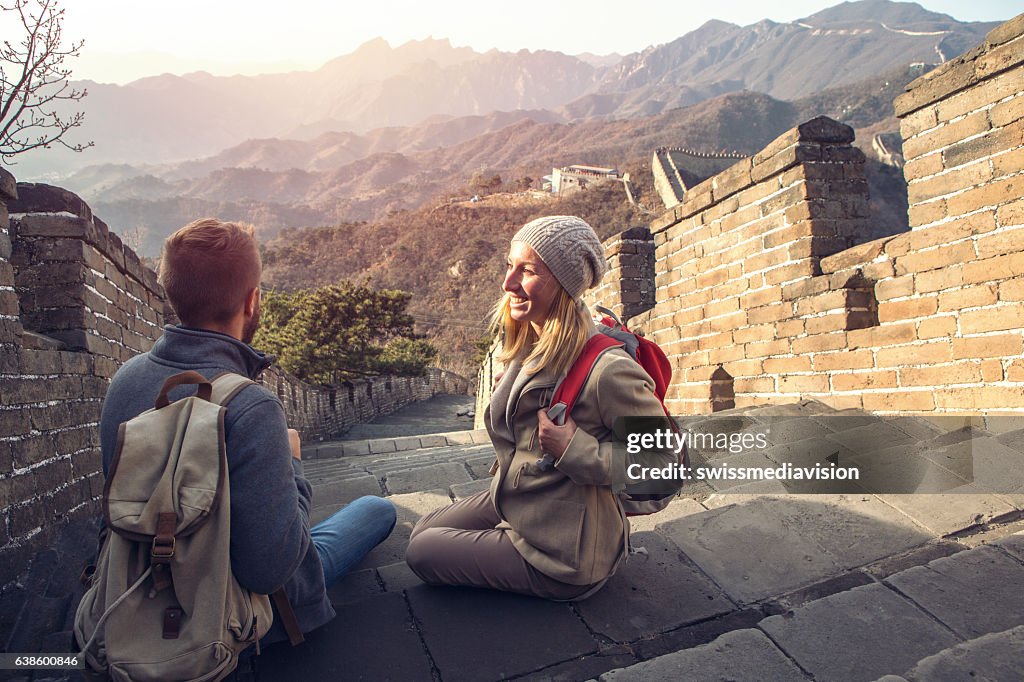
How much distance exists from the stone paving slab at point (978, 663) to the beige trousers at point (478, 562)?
2.96 feet

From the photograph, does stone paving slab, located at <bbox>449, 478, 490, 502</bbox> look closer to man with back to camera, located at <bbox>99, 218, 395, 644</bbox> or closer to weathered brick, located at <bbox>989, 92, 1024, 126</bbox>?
man with back to camera, located at <bbox>99, 218, 395, 644</bbox>

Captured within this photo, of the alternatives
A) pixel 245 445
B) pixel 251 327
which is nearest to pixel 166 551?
pixel 245 445

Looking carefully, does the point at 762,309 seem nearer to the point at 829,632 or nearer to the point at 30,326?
the point at 829,632

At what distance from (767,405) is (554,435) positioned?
10.1 ft

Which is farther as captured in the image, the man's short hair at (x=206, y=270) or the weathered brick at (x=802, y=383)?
the weathered brick at (x=802, y=383)

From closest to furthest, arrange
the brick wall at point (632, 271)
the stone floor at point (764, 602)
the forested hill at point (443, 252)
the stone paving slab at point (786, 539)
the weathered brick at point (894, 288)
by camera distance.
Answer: the stone floor at point (764, 602) → the stone paving slab at point (786, 539) → the weathered brick at point (894, 288) → the brick wall at point (632, 271) → the forested hill at point (443, 252)

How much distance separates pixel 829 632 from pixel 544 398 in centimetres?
105

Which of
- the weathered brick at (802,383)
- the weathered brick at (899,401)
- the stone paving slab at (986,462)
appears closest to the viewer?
the stone paving slab at (986,462)

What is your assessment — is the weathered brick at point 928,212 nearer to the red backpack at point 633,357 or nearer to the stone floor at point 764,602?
the stone floor at point 764,602

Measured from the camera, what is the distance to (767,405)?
4324mm

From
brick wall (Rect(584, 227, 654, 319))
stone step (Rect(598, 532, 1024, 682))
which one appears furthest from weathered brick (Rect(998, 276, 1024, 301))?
brick wall (Rect(584, 227, 654, 319))

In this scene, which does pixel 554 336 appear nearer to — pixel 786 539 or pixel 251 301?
pixel 251 301

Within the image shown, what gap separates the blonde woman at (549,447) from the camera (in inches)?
70.9

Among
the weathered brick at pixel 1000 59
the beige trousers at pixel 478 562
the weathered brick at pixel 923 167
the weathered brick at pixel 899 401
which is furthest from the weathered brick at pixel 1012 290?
the beige trousers at pixel 478 562
